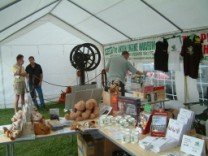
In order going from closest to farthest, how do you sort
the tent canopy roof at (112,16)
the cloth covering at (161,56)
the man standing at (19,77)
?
1. the tent canopy roof at (112,16)
2. the cloth covering at (161,56)
3. the man standing at (19,77)

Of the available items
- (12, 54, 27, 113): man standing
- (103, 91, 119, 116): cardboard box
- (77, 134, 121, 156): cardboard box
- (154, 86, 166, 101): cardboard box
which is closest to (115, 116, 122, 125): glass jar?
(103, 91, 119, 116): cardboard box

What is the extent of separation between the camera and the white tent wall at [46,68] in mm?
6914

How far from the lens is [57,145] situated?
3.84m

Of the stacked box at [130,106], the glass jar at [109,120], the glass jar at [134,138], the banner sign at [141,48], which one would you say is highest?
the banner sign at [141,48]

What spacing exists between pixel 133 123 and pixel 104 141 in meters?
0.58

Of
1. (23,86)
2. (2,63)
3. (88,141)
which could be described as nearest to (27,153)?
(88,141)

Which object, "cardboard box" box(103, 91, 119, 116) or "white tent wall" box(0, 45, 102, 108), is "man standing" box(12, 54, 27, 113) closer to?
"white tent wall" box(0, 45, 102, 108)

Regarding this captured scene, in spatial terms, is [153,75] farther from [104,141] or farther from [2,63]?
[2,63]

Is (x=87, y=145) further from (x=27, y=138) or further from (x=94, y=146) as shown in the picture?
(x=27, y=138)

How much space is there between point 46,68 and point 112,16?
301cm

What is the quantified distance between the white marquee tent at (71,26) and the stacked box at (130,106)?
1.66 metres

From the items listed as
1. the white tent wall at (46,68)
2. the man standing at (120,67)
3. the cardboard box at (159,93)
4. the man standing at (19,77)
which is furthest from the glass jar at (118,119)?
the white tent wall at (46,68)

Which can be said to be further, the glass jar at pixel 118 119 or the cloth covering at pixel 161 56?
the cloth covering at pixel 161 56

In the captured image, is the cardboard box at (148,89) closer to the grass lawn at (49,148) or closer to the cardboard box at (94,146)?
the cardboard box at (94,146)
